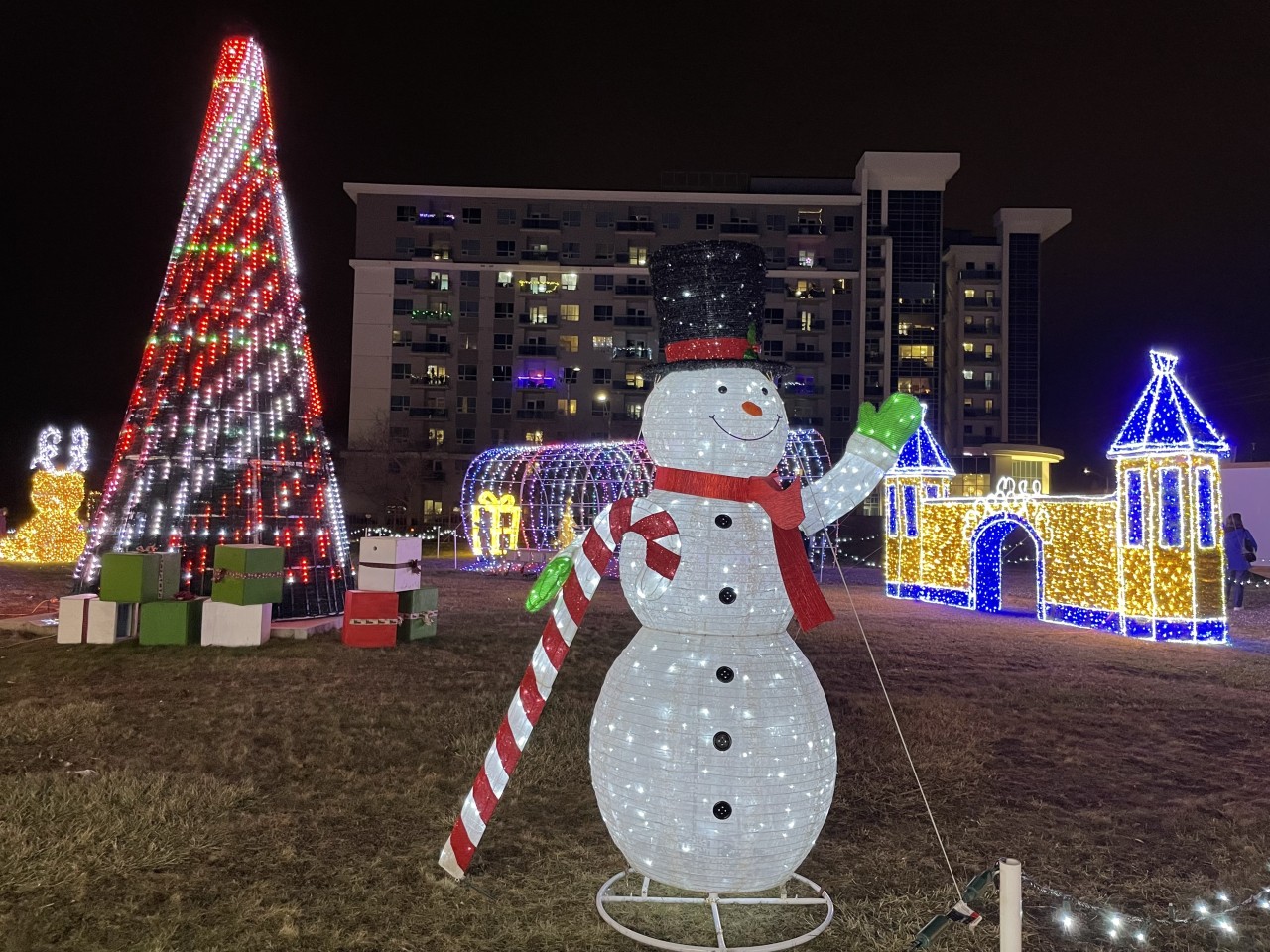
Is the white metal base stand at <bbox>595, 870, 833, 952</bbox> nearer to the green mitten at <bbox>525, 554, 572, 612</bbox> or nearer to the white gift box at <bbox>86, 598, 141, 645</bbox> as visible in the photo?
the green mitten at <bbox>525, 554, 572, 612</bbox>

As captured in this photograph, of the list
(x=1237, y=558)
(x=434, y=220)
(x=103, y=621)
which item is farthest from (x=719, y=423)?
(x=434, y=220)

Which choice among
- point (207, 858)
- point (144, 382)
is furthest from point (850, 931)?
point (144, 382)

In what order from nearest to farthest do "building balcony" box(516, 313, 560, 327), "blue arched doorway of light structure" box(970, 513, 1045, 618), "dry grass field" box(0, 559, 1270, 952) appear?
"dry grass field" box(0, 559, 1270, 952)
"blue arched doorway of light structure" box(970, 513, 1045, 618)
"building balcony" box(516, 313, 560, 327)

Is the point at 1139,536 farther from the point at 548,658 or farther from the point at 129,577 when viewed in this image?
the point at 129,577

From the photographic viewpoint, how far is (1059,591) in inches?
Answer: 571

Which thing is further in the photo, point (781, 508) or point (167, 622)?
point (167, 622)

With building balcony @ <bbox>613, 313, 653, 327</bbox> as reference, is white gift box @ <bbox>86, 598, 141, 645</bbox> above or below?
below

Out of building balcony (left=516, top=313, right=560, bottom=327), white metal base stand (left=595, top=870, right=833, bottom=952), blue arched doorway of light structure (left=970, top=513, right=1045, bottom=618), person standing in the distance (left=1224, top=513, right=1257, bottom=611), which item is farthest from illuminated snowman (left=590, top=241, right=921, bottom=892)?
building balcony (left=516, top=313, right=560, bottom=327)

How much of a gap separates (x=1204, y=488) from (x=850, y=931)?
11.2 meters

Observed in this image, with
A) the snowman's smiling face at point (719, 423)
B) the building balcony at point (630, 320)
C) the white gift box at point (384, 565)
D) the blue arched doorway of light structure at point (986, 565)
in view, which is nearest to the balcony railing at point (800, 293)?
the building balcony at point (630, 320)

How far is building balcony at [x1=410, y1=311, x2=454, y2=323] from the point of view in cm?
5022

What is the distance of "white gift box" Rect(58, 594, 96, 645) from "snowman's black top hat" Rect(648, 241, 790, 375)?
30.1 ft

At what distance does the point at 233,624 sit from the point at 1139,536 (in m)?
12.3

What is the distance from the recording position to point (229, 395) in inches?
442
